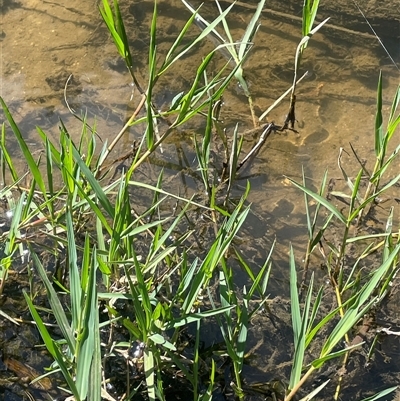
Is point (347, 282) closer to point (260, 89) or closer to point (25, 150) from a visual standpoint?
point (25, 150)

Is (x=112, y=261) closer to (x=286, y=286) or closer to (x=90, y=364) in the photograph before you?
(x=90, y=364)

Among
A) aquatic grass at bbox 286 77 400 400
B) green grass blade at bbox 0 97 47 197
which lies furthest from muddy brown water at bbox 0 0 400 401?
green grass blade at bbox 0 97 47 197

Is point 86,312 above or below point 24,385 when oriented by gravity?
above

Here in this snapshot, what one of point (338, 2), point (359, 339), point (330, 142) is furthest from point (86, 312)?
point (338, 2)

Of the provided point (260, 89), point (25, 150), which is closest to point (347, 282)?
point (25, 150)

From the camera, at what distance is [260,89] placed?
2.63m

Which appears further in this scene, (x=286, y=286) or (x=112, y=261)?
(x=286, y=286)

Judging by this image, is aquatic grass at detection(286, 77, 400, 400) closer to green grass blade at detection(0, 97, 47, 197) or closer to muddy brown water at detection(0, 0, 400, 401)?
muddy brown water at detection(0, 0, 400, 401)

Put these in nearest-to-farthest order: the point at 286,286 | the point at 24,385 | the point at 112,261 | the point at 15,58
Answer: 1. the point at 112,261
2. the point at 24,385
3. the point at 286,286
4. the point at 15,58

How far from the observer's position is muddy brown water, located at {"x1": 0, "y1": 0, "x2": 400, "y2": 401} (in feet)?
6.96

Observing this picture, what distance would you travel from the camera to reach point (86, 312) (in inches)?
41.1

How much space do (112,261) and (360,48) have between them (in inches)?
74.2

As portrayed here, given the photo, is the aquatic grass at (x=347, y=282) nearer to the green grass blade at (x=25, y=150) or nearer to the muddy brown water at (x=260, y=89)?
the muddy brown water at (x=260, y=89)

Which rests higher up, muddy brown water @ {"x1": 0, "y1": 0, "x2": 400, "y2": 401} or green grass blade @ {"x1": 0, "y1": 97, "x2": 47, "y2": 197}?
green grass blade @ {"x1": 0, "y1": 97, "x2": 47, "y2": 197}
